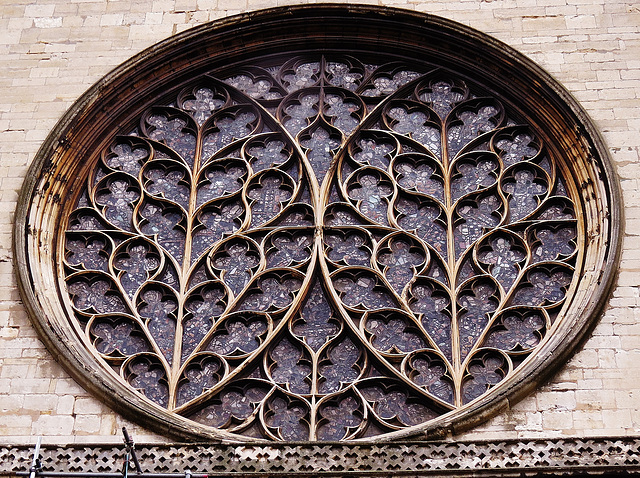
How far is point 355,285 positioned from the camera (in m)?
15.4

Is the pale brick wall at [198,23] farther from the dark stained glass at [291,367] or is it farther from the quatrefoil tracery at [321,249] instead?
the dark stained glass at [291,367]

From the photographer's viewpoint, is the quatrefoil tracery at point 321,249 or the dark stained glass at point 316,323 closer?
the quatrefoil tracery at point 321,249

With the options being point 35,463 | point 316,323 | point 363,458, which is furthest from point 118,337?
point 363,458

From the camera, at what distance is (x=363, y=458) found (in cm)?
1334

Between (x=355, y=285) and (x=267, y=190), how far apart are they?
66.2 inches

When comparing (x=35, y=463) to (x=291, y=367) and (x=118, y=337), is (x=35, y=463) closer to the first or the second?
(x=118, y=337)

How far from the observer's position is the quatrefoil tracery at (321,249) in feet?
48.2

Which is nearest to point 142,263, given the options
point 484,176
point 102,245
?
point 102,245

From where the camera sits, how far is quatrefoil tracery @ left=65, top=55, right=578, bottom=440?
14695mm

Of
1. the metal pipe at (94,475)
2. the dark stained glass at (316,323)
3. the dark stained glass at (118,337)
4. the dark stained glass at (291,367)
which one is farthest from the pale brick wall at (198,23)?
the dark stained glass at (316,323)

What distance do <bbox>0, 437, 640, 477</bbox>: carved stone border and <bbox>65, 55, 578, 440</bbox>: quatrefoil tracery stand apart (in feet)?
3.17

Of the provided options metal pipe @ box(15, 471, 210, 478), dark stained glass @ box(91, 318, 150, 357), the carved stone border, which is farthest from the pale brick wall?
metal pipe @ box(15, 471, 210, 478)

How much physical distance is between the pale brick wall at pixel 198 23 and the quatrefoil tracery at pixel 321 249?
70 cm

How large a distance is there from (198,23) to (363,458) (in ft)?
20.8
